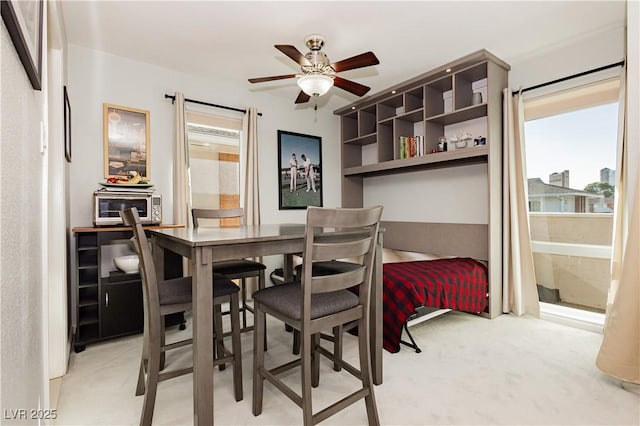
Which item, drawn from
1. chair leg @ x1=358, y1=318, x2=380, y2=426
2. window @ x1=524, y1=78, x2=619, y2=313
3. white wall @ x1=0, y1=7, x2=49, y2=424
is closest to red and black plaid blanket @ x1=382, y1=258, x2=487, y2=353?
window @ x1=524, y1=78, x2=619, y2=313

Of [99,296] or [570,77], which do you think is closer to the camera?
[99,296]

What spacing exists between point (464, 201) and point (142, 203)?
333cm

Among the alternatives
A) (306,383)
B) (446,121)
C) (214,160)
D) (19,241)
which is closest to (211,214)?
(214,160)

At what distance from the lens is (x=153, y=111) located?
11.1 feet

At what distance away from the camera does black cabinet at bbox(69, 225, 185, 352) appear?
2500 mm

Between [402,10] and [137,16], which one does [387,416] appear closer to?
[402,10]

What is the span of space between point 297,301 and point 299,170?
10.3 ft

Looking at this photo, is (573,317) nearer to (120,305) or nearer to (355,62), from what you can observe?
(355,62)

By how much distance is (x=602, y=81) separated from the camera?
280 centimetres

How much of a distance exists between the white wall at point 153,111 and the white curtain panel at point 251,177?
0.22 meters

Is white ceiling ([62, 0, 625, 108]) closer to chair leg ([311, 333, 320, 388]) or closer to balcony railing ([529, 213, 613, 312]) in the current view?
balcony railing ([529, 213, 613, 312])

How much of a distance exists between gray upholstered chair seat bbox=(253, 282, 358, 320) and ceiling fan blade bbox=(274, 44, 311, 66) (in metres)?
1.61

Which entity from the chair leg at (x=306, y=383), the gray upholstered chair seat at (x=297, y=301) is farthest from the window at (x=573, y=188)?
the chair leg at (x=306, y=383)

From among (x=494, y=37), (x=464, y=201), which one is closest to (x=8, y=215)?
(x=494, y=37)
